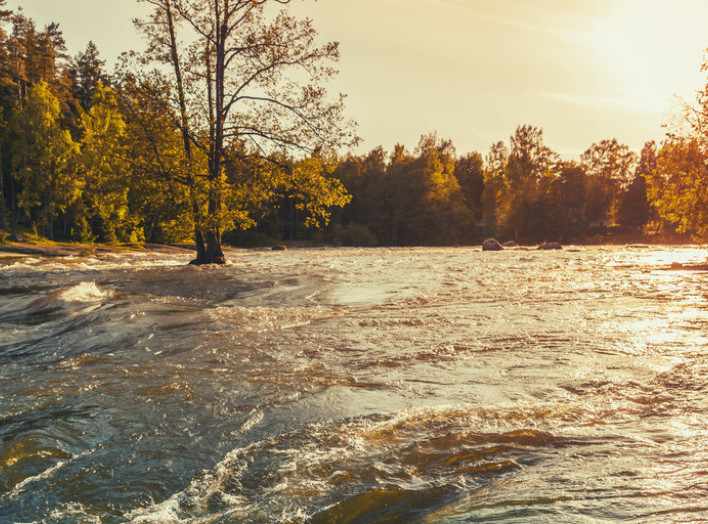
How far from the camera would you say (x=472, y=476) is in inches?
123

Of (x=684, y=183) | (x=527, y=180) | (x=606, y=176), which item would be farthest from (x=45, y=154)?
(x=606, y=176)

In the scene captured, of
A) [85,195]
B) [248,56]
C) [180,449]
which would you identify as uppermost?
[248,56]

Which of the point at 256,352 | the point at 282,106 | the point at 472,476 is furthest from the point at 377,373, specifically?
the point at 282,106

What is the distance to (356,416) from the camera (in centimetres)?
414

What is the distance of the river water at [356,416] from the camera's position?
2.82 meters

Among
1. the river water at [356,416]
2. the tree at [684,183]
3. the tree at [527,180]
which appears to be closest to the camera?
the river water at [356,416]

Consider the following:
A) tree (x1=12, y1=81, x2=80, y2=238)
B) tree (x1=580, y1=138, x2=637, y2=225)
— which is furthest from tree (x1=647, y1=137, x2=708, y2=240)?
tree (x1=580, y1=138, x2=637, y2=225)

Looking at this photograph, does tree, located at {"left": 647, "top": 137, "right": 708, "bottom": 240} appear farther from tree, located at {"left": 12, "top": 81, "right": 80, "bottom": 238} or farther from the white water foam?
tree, located at {"left": 12, "top": 81, "right": 80, "bottom": 238}

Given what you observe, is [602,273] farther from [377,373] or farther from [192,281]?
[377,373]

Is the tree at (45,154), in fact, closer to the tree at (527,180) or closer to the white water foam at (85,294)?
the white water foam at (85,294)

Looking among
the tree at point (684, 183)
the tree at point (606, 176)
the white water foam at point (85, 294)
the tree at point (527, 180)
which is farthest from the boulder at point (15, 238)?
the tree at point (606, 176)

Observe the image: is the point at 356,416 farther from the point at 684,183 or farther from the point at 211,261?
the point at 684,183

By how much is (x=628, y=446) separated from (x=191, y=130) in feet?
61.6

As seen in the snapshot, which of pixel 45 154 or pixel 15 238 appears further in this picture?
pixel 45 154
